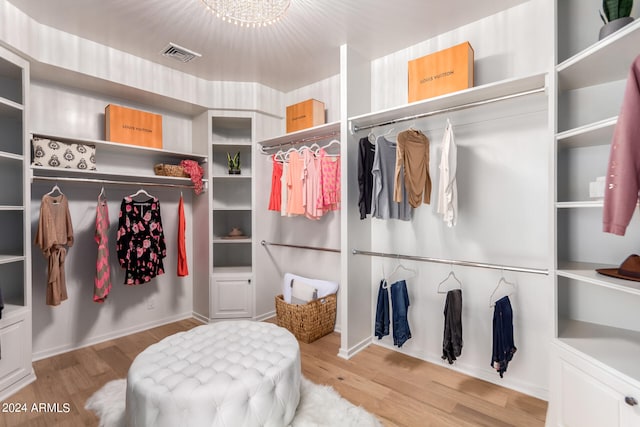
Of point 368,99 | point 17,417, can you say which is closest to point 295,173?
point 368,99

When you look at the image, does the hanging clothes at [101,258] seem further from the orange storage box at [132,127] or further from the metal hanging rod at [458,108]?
the metal hanging rod at [458,108]

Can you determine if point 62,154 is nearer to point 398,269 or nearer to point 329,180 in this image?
point 329,180

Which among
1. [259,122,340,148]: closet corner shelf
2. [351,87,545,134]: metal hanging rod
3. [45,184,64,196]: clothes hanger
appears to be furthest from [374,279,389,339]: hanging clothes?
[45,184,64,196]: clothes hanger

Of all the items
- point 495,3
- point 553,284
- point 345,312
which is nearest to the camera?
point 553,284

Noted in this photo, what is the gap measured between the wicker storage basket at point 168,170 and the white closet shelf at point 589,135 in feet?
10.3

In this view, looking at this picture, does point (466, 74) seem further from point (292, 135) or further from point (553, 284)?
point (292, 135)

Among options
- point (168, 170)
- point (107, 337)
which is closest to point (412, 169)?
point (168, 170)

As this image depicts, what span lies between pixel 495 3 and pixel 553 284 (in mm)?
1845

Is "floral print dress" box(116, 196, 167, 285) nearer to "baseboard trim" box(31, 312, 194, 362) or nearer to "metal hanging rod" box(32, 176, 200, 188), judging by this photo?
"metal hanging rod" box(32, 176, 200, 188)

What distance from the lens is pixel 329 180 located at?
2.74 metres

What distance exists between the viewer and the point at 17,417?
6.04 ft

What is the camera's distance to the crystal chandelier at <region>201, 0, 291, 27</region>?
1.68m

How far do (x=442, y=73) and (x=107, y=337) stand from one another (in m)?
3.70

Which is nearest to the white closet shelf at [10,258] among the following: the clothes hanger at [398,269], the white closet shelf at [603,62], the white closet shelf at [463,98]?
the white closet shelf at [463,98]
